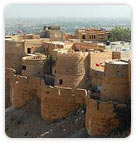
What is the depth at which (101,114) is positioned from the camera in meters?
12.8

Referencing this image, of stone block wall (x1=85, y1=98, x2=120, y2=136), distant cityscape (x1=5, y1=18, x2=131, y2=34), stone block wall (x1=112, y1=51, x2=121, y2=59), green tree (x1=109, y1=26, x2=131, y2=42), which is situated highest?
distant cityscape (x1=5, y1=18, x2=131, y2=34)

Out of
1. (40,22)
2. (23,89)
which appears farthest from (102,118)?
(40,22)

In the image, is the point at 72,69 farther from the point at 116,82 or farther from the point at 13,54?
the point at 13,54

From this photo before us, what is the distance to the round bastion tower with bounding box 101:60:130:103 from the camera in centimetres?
1331

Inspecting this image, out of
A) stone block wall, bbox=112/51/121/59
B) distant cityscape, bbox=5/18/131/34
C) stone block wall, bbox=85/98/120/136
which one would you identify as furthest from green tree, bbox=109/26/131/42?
stone block wall, bbox=85/98/120/136

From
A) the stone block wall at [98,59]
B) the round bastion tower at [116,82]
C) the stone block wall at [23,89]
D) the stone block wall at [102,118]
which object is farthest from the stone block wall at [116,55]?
the stone block wall at [102,118]

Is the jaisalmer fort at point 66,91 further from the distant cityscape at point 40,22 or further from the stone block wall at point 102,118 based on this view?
the distant cityscape at point 40,22

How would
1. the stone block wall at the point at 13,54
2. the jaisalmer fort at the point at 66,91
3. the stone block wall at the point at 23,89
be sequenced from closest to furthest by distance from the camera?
the jaisalmer fort at the point at 66,91 < the stone block wall at the point at 23,89 < the stone block wall at the point at 13,54

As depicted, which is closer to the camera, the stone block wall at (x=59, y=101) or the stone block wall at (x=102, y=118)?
the stone block wall at (x=102, y=118)

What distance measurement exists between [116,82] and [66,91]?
6.93 feet

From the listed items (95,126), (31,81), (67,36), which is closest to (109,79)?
(95,126)

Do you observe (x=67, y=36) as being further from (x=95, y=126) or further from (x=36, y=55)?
(x=95, y=126)

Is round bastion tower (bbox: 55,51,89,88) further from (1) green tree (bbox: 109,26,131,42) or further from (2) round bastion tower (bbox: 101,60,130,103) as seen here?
(1) green tree (bbox: 109,26,131,42)

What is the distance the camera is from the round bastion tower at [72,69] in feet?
51.1
